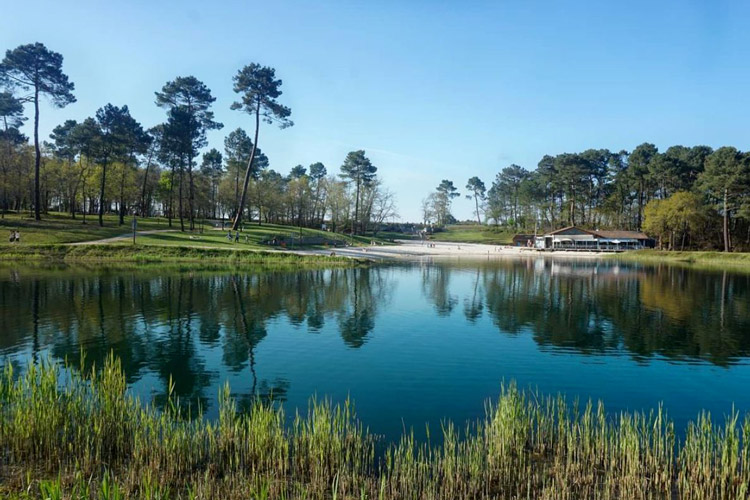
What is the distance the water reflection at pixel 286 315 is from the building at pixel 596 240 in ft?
173

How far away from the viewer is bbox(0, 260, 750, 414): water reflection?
17.0 m

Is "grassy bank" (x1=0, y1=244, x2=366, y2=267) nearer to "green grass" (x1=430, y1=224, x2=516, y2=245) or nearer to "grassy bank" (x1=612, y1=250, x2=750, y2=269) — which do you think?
"grassy bank" (x1=612, y1=250, x2=750, y2=269)

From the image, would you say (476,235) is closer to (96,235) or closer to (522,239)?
(522,239)

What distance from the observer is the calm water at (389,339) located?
1384 cm

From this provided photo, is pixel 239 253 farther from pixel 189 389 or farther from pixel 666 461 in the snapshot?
pixel 666 461

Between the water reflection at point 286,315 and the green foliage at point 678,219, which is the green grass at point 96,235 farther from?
the green foliage at point 678,219

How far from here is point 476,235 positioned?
5182 inches

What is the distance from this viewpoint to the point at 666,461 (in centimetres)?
880

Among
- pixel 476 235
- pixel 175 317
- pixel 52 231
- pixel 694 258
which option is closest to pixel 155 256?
pixel 52 231

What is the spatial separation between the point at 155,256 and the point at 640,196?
101 metres

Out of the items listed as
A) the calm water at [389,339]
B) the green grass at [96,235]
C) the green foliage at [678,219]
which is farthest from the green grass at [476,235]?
the calm water at [389,339]

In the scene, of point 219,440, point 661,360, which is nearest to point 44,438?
point 219,440

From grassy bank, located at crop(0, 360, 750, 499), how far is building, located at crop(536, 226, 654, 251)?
96026mm

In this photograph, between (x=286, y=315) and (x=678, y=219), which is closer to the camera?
(x=286, y=315)
